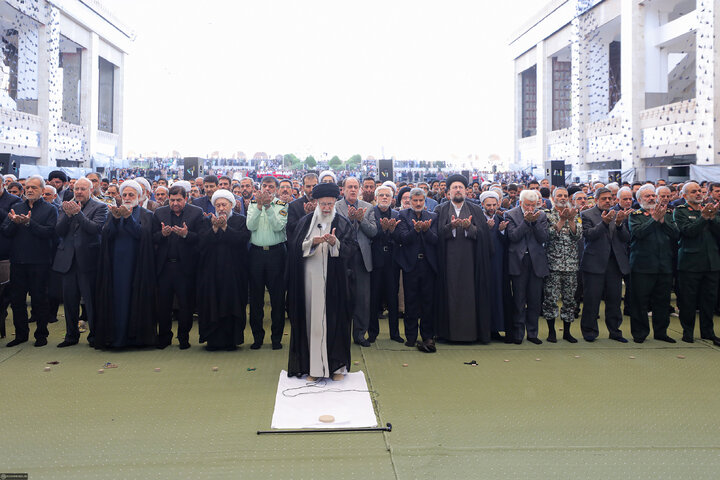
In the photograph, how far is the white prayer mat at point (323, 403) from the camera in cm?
462

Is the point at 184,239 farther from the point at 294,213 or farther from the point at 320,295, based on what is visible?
the point at 320,295

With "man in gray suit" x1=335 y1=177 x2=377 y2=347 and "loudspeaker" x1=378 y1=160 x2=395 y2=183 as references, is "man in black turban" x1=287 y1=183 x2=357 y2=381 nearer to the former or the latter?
"man in gray suit" x1=335 y1=177 x2=377 y2=347

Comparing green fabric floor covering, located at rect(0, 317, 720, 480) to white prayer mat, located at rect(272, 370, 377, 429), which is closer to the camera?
green fabric floor covering, located at rect(0, 317, 720, 480)

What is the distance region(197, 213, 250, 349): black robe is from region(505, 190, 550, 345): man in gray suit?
10.4ft

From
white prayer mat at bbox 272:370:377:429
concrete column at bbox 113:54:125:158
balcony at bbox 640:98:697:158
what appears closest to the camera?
white prayer mat at bbox 272:370:377:429

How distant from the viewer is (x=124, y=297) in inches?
263

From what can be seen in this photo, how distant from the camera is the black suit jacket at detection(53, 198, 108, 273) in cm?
675

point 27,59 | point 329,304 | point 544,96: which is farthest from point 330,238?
point 544,96

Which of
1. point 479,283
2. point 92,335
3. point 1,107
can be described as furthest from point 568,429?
point 1,107

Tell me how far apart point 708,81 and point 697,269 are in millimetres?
19842

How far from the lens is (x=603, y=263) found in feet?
23.4

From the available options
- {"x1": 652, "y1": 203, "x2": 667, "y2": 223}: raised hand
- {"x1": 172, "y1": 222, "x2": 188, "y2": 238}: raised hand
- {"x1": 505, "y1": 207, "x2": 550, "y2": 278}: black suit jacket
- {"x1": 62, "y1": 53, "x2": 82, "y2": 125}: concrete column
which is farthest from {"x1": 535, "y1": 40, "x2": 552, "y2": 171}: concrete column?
{"x1": 172, "y1": 222, "x2": 188, "y2": 238}: raised hand

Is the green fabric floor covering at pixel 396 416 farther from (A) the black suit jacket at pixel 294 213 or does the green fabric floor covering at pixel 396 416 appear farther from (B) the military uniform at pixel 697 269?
(A) the black suit jacket at pixel 294 213

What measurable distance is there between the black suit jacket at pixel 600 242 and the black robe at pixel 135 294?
5.15m
